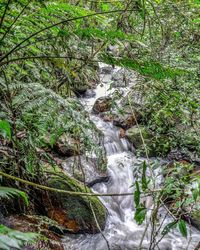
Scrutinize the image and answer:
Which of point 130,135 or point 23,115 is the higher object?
point 23,115

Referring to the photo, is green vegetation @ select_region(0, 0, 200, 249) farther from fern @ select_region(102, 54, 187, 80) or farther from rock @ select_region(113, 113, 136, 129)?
rock @ select_region(113, 113, 136, 129)

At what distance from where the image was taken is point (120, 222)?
166 inches

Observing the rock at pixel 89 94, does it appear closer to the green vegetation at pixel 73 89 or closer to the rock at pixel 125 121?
the rock at pixel 125 121

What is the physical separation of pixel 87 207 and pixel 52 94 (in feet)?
7.24

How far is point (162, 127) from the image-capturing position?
473 cm

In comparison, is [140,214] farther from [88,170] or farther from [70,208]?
[88,170]

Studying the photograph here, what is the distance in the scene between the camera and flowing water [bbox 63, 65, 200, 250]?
3.54 metres

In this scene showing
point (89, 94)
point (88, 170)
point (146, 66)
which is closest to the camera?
point (146, 66)

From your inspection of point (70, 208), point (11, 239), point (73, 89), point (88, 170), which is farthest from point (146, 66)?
point (88, 170)

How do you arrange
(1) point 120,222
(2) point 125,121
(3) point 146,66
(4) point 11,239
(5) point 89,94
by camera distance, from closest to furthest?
1. (4) point 11,239
2. (3) point 146,66
3. (1) point 120,222
4. (2) point 125,121
5. (5) point 89,94

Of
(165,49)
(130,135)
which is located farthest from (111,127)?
(165,49)

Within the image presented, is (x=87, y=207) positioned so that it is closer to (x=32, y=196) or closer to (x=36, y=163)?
(x=32, y=196)

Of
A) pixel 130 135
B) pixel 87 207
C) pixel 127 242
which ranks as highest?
pixel 130 135

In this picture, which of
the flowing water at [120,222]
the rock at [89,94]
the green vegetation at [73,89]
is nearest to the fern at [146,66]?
the green vegetation at [73,89]
